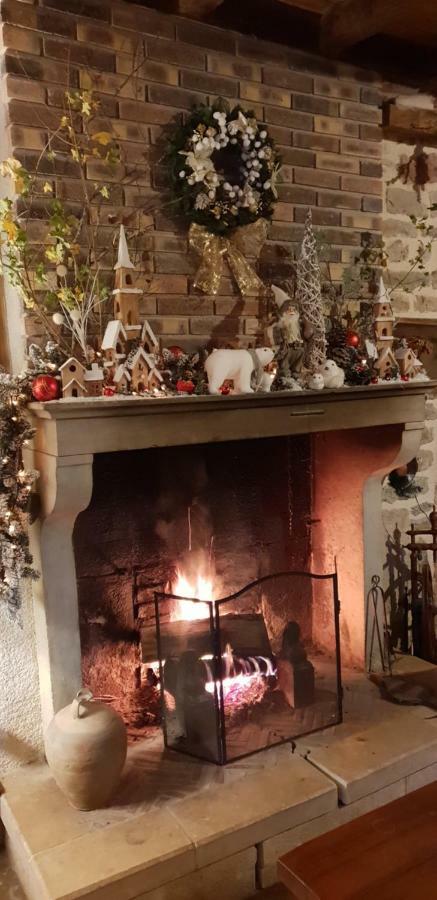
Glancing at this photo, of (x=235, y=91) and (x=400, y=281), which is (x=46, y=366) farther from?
(x=400, y=281)

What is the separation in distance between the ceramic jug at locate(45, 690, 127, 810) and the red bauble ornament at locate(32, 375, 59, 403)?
1.00 m

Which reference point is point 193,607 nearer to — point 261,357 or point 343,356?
point 261,357

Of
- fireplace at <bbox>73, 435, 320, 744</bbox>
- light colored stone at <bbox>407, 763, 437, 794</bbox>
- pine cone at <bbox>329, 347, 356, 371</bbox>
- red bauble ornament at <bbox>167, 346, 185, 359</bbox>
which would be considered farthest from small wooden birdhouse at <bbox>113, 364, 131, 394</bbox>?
light colored stone at <bbox>407, 763, 437, 794</bbox>

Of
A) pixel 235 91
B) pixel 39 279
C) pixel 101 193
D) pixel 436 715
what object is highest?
pixel 235 91

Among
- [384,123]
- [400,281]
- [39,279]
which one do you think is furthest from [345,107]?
[39,279]

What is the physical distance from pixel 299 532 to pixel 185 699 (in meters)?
1.00

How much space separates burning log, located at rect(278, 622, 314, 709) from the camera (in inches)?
105

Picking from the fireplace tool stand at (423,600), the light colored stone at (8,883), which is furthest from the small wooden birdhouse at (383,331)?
the light colored stone at (8,883)

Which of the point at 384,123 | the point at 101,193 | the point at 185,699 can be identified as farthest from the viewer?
the point at 384,123

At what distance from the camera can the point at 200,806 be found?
7.08 feet

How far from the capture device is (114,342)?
2205 millimetres

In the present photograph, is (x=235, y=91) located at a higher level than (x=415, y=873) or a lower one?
higher

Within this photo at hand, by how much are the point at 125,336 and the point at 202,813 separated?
159cm

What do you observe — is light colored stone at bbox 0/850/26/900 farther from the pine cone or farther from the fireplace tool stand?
the pine cone
